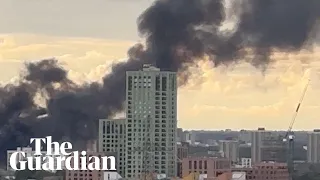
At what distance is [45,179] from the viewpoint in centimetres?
2627

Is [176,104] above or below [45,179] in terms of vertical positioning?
above

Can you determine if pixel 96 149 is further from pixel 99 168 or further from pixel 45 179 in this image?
pixel 99 168

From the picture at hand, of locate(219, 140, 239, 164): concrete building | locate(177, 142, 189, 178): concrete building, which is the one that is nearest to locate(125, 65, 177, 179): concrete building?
locate(177, 142, 189, 178): concrete building

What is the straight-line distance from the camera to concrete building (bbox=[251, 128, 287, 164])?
39.2 meters

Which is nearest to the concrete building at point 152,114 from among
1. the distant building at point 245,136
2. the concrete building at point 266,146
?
the concrete building at point 266,146

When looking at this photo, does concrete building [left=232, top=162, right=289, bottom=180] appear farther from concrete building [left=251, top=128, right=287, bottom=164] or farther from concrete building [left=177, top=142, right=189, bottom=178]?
concrete building [left=251, top=128, right=287, bottom=164]

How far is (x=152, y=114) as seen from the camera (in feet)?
98.3

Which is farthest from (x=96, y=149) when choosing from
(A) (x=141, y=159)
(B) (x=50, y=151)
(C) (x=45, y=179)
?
(B) (x=50, y=151)

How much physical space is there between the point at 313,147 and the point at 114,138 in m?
13.0

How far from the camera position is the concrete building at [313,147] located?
129 ft

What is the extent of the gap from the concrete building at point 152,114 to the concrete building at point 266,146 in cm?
866

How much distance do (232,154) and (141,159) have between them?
411 inches

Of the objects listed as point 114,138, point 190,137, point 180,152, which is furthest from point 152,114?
point 190,137

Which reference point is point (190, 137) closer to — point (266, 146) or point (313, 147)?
point (266, 146)
